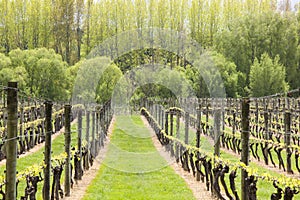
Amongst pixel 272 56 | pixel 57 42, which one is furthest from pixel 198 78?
pixel 57 42

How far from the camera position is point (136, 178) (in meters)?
10.4

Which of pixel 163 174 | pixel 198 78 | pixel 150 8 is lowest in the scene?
pixel 163 174

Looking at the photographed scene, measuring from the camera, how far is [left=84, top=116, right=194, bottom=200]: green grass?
8.51 metres

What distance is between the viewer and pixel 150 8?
4875cm

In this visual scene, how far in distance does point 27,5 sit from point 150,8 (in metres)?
11.6

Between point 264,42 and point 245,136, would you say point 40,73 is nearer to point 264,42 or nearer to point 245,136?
point 264,42

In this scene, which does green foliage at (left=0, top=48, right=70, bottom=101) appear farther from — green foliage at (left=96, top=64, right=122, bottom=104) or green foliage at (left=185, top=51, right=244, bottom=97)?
green foliage at (left=185, top=51, right=244, bottom=97)

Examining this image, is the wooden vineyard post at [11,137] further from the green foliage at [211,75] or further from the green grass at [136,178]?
the green foliage at [211,75]

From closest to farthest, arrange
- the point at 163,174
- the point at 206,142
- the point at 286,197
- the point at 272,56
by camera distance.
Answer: the point at 286,197 → the point at 163,174 → the point at 206,142 → the point at 272,56

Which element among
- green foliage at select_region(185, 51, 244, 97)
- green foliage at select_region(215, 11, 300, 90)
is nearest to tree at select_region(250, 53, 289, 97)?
green foliage at select_region(185, 51, 244, 97)

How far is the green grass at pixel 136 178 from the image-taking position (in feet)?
27.9

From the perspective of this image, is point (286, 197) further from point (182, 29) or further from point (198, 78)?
point (182, 29)

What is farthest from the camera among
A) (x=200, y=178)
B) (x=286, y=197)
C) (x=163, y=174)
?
(x=163, y=174)

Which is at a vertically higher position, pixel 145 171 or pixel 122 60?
pixel 122 60
